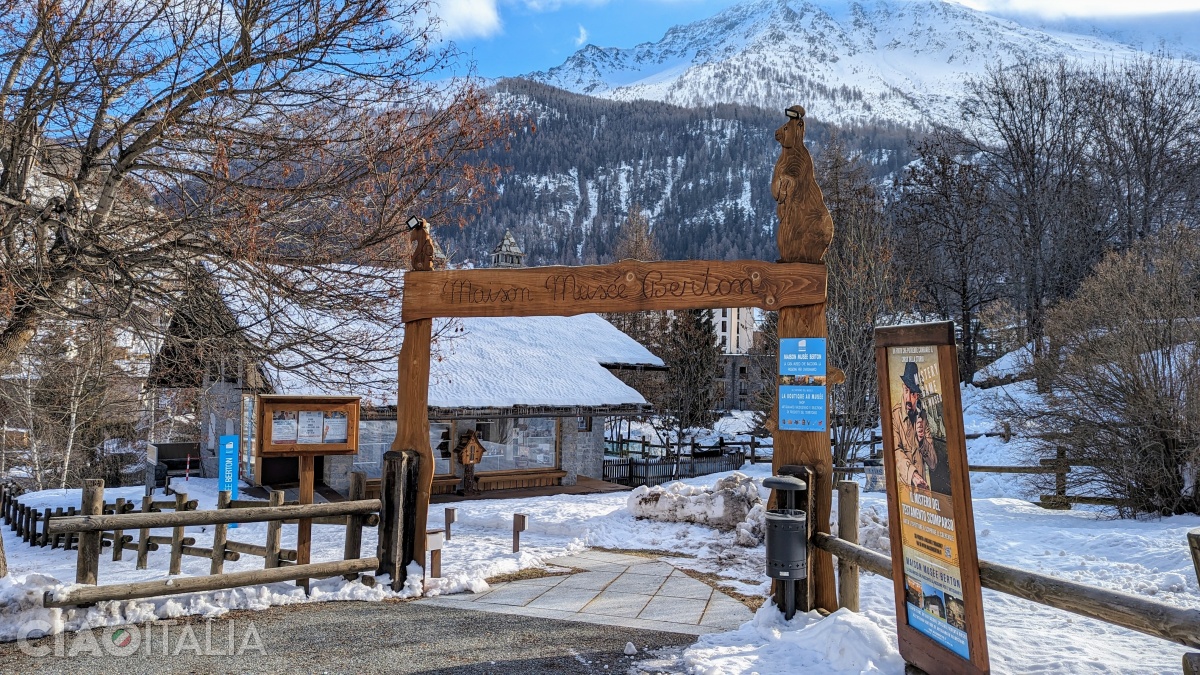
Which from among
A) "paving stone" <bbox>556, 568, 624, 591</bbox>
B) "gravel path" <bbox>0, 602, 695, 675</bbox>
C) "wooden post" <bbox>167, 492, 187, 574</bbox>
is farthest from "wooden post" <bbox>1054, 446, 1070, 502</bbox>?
"wooden post" <bbox>167, 492, 187, 574</bbox>

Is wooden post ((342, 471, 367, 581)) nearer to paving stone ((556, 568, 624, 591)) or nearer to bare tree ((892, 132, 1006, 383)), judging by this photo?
paving stone ((556, 568, 624, 591))

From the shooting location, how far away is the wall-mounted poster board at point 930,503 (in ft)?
14.6

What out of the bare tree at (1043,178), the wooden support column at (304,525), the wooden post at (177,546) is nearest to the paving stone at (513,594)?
the wooden support column at (304,525)

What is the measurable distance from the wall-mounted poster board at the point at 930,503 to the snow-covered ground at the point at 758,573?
56cm

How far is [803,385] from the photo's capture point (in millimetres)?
6820

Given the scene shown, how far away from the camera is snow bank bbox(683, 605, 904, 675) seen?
522 centimetres

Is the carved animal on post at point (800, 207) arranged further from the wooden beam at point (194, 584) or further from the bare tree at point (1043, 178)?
the bare tree at point (1043, 178)

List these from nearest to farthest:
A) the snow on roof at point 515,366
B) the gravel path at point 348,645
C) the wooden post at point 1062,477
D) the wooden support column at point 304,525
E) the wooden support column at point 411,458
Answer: the gravel path at point 348,645 → the wooden support column at point 304,525 → the wooden support column at point 411,458 → the snow on roof at point 515,366 → the wooden post at point 1062,477

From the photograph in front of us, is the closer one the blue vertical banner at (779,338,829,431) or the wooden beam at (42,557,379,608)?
the wooden beam at (42,557,379,608)

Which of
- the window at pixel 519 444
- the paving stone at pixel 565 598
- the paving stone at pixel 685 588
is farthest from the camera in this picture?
the window at pixel 519 444

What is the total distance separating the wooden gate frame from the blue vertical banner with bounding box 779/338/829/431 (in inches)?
4.1

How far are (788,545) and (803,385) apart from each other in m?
1.42

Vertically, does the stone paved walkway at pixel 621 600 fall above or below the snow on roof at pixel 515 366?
below

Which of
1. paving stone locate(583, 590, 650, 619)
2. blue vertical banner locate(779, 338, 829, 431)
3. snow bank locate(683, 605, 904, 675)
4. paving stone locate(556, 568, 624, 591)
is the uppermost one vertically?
blue vertical banner locate(779, 338, 829, 431)
